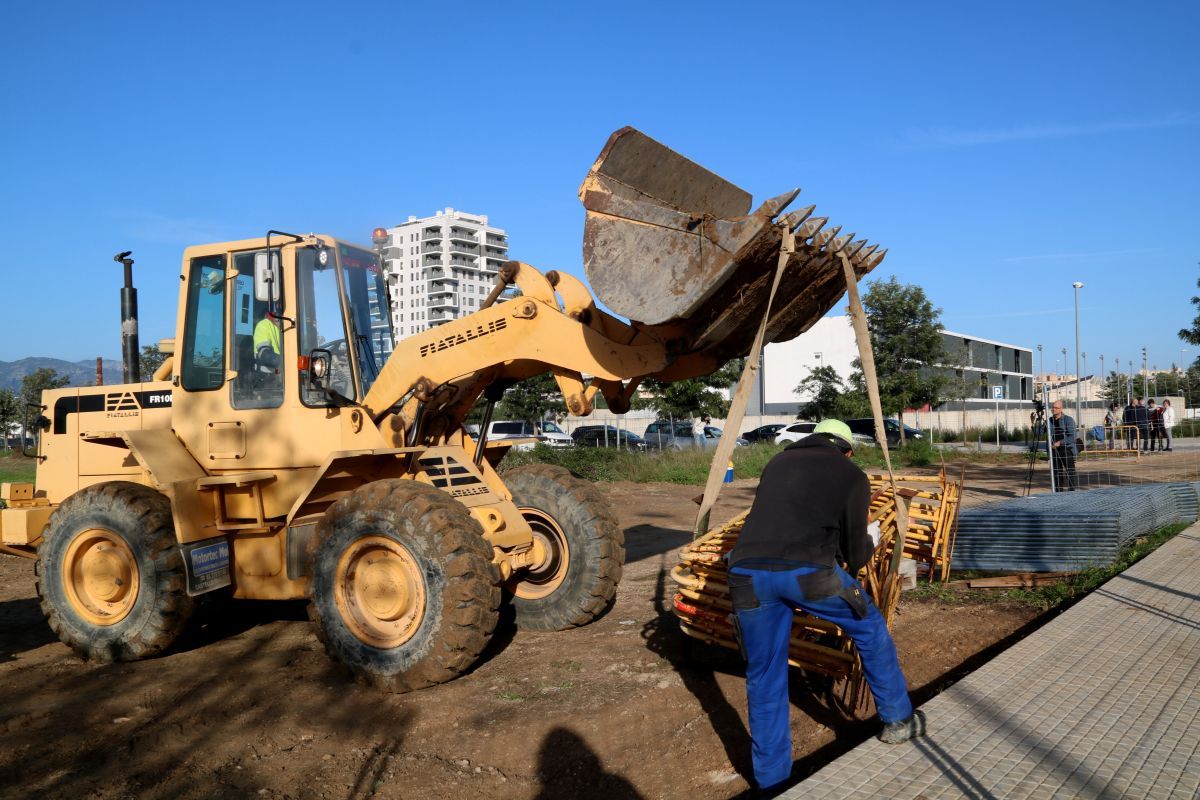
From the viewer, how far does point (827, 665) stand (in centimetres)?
539

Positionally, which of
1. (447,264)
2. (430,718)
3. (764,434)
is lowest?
(430,718)

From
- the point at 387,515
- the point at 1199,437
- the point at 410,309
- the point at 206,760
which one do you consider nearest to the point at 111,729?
the point at 206,760

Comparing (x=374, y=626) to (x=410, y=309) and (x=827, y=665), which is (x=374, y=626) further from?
(x=410, y=309)

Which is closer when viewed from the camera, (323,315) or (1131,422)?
(323,315)

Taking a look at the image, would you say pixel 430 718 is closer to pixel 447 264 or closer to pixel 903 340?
pixel 903 340

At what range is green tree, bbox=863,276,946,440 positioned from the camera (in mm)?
37219

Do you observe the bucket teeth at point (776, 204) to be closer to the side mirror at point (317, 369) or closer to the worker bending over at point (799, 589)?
the worker bending over at point (799, 589)

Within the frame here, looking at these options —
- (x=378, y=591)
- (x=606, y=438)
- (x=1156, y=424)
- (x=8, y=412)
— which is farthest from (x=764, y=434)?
(x=378, y=591)

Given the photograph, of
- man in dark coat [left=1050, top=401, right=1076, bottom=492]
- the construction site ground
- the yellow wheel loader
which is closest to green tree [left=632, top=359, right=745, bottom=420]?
man in dark coat [left=1050, top=401, right=1076, bottom=492]

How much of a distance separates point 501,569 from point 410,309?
12560 centimetres

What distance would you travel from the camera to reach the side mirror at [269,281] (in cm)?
688

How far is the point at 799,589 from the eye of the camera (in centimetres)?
441

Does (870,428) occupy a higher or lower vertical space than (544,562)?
higher

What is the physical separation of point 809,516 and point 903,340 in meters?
34.9
